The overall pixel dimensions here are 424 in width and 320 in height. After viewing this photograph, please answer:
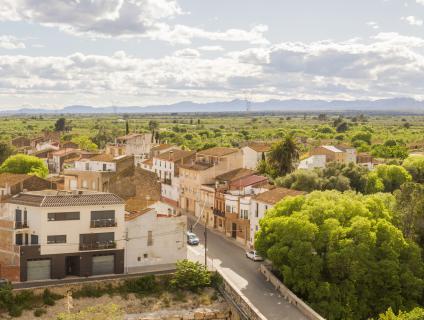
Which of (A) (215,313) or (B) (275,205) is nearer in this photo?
(A) (215,313)

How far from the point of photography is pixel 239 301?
49.2 meters

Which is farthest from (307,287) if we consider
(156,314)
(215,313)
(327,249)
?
(156,314)

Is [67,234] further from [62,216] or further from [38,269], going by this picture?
[38,269]

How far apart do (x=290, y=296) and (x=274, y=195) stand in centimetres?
1677

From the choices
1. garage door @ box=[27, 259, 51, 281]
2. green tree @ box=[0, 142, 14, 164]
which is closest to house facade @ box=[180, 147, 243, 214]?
garage door @ box=[27, 259, 51, 281]

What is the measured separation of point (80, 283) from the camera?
50.7 meters

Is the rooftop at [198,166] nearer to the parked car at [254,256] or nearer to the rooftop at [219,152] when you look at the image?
the rooftop at [219,152]

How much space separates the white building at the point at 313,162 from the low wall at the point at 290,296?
40963 millimetres

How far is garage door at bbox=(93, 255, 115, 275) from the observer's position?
53.6m

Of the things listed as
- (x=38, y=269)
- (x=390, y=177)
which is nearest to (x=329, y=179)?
(x=390, y=177)

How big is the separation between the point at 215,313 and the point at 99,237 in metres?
12.2

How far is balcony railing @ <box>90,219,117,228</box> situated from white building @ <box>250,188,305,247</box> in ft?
51.2

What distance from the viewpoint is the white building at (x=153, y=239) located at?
54.9m

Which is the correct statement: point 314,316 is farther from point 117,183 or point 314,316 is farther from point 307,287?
point 117,183
